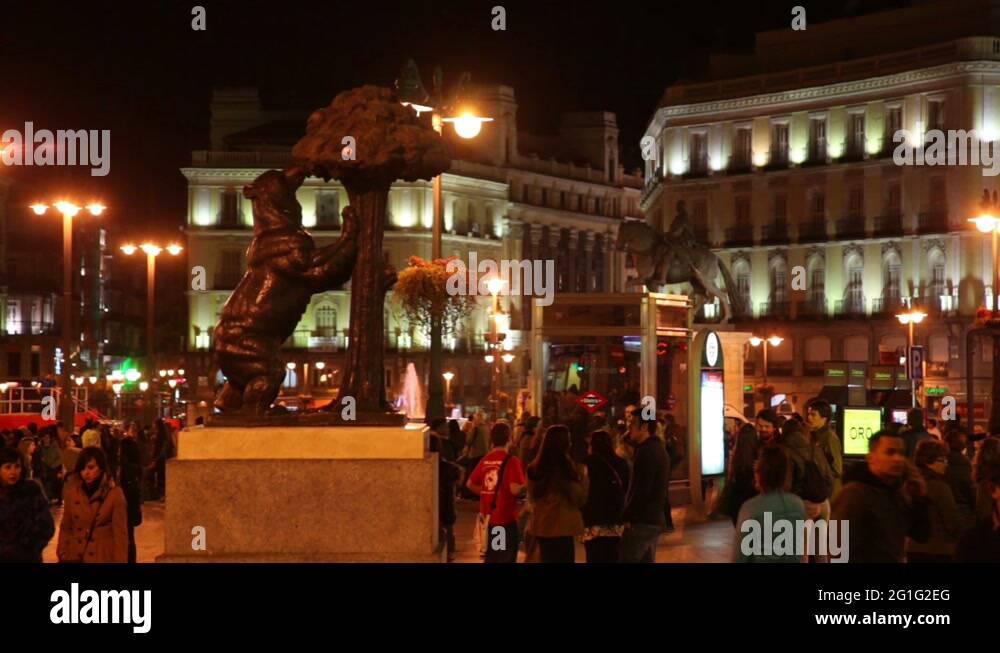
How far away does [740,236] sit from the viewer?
7694 centimetres

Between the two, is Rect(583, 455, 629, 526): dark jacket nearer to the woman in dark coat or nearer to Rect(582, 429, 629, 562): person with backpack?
Rect(582, 429, 629, 562): person with backpack

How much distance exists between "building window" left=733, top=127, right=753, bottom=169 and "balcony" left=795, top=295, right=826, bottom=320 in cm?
777

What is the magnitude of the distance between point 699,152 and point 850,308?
481 inches

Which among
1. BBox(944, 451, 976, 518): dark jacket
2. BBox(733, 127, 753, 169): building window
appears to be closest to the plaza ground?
BBox(944, 451, 976, 518): dark jacket

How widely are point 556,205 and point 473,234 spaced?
33.7 feet

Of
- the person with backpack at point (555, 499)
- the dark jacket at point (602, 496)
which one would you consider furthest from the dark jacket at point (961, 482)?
the person with backpack at point (555, 499)

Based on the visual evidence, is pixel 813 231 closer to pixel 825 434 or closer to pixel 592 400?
pixel 592 400

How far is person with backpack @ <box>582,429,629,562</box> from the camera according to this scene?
12.0 metres

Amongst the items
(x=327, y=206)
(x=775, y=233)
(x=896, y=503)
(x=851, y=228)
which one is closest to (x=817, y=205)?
(x=851, y=228)

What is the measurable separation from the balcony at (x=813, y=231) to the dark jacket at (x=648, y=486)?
63.5 meters

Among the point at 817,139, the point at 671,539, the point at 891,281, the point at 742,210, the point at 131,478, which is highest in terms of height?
the point at 817,139

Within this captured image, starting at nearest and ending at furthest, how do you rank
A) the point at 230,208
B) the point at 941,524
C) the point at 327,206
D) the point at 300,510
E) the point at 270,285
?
the point at 300,510 < the point at 941,524 < the point at 270,285 < the point at 230,208 < the point at 327,206

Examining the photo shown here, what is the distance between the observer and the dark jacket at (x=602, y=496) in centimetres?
1202
